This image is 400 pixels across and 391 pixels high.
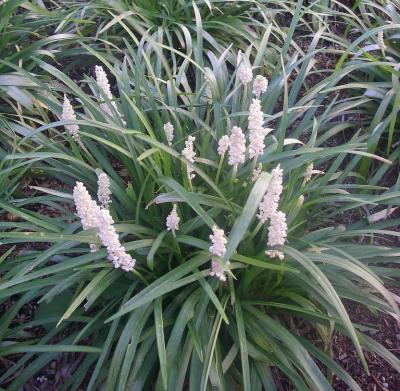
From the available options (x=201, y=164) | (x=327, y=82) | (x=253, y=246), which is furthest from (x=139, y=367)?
(x=327, y=82)

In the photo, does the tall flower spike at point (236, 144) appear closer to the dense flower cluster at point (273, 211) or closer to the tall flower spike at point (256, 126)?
the tall flower spike at point (256, 126)

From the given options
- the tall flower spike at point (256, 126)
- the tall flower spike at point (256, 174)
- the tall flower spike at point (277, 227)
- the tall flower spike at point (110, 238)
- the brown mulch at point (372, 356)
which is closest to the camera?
the tall flower spike at point (110, 238)

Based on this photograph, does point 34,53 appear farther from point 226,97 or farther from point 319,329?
point 319,329

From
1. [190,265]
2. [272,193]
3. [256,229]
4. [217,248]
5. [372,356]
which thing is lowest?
[372,356]

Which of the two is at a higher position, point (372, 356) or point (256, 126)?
point (256, 126)

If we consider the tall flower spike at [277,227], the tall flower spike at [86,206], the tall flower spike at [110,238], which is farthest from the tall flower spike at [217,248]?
the tall flower spike at [86,206]

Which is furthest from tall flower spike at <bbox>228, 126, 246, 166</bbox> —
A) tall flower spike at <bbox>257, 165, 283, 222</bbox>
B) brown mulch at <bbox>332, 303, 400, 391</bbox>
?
brown mulch at <bbox>332, 303, 400, 391</bbox>

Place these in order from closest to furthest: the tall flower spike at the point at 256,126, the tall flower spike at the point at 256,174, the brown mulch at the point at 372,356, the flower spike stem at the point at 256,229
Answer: the tall flower spike at the point at 256,126 < the flower spike stem at the point at 256,229 < the tall flower spike at the point at 256,174 < the brown mulch at the point at 372,356

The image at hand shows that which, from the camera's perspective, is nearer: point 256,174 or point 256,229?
point 256,229

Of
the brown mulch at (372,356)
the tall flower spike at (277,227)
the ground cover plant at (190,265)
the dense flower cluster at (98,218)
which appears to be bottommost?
the brown mulch at (372,356)

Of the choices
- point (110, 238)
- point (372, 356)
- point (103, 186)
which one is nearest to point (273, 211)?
point (110, 238)

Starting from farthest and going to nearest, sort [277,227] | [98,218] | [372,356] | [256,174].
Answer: [372,356] → [256,174] → [277,227] → [98,218]

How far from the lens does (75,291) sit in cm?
241

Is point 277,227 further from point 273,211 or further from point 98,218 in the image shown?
point 98,218
